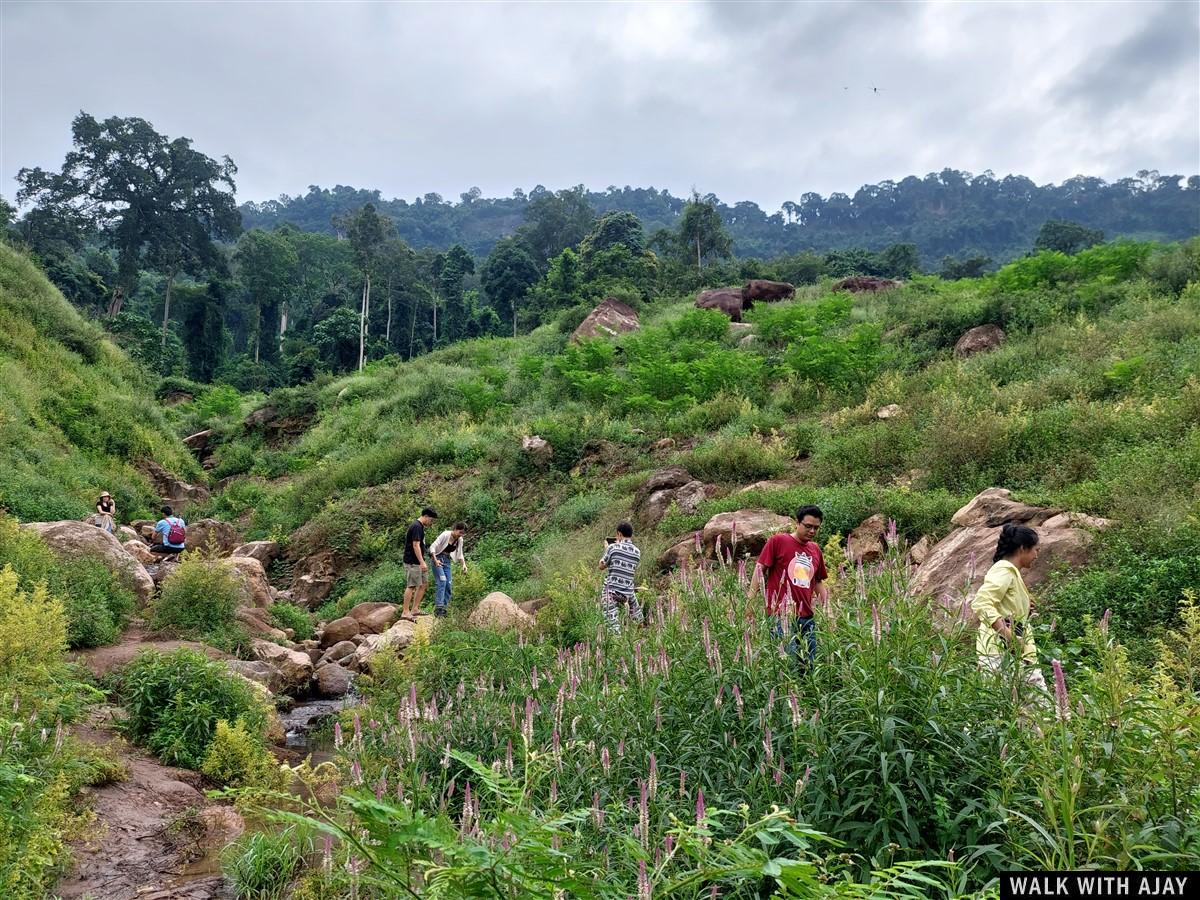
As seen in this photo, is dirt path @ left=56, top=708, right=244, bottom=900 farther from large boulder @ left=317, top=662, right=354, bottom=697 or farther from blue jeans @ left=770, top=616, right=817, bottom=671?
blue jeans @ left=770, top=616, right=817, bottom=671

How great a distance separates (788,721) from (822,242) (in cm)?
9673

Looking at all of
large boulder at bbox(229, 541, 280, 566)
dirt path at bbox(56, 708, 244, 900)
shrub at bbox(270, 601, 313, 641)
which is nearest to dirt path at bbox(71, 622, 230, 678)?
dirt path at bbox(56, 708, 244, 900)

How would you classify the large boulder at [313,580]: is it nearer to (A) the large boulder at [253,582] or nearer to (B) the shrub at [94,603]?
(A) the large boulder at [253,582]

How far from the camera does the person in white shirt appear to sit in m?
11.2

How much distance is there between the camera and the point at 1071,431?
30.5ft

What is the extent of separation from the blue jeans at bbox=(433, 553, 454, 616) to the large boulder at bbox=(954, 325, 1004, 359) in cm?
1063

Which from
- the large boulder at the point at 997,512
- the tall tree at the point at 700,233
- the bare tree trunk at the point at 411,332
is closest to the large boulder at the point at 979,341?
the large boulder at the point at 997,512

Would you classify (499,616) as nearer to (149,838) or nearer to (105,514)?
(149,838)

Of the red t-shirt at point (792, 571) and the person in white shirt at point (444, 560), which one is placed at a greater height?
the red t-shirt at point (792, 571)

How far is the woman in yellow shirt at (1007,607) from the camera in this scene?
10.6ft

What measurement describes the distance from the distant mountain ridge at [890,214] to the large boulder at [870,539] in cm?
7078

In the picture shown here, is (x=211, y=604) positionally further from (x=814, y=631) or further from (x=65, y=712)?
(x=814, y=631)

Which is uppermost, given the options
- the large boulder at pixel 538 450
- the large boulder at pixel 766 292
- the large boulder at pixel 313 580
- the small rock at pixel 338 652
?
the large boulder at pixel 766 292

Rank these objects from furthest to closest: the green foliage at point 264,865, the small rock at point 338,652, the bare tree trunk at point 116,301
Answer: the bare tree trunk at point 116,301
the small rock at point 338,652
the green foliage at point 264,865
